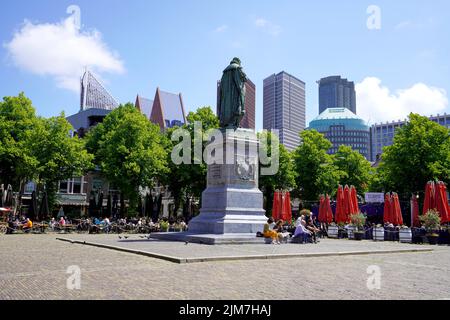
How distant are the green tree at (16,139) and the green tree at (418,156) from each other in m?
35.6

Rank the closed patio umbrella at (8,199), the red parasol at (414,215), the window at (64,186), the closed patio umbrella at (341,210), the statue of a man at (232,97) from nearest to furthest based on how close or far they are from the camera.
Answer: the statue of a man at (232,97) < the red parasol at (414,215) < the closed patio umbrella at (341,210) < the closed patio umbrella at (8,199) < the window at (64,186)

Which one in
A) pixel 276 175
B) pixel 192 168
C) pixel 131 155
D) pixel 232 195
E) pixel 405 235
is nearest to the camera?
pixel 232 195

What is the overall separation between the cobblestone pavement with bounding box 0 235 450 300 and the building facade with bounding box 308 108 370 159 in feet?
583

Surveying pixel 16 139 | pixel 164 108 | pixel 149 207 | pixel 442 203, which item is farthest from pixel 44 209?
pixel 164 108

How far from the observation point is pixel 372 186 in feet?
164

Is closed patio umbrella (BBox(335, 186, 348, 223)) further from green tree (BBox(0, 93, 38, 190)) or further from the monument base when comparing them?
green tree (BBox(0, 93, 38, 190))

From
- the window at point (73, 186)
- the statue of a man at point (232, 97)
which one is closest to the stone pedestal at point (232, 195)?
the statue of a man at point (232, 97)

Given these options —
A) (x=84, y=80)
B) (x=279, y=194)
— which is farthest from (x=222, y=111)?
(x=84, y=80)

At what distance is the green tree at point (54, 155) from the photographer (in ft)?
126

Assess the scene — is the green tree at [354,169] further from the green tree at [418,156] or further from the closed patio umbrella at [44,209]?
the closed patio umbrella at [44,209]

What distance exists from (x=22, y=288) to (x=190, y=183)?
3629cm

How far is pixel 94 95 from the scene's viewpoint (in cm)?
11531

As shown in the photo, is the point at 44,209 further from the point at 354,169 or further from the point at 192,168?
the point at 354,169

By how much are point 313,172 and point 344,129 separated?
14730cm
